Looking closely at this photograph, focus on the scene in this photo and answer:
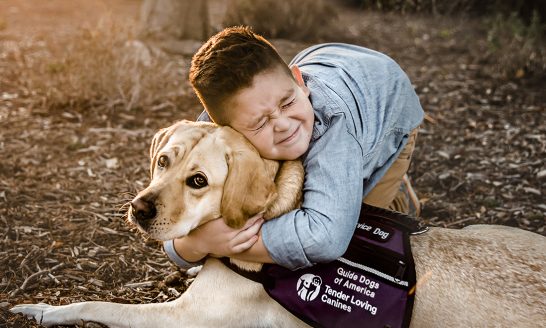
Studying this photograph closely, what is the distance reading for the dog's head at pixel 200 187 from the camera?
9.36 feet

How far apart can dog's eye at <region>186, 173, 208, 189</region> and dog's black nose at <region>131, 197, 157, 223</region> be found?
0.21 m

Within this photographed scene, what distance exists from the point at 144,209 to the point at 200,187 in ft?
0.93

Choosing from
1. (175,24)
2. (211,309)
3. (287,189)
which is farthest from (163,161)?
(175,24)

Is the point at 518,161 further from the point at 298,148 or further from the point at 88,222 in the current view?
the point at 88,222

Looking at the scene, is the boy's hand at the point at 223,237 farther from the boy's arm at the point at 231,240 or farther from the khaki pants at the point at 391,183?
the khaki pants at the point at 391,183

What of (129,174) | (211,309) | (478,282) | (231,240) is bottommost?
(129,174)

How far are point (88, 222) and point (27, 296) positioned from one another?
3.10 feet

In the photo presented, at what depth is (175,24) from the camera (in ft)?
27.6

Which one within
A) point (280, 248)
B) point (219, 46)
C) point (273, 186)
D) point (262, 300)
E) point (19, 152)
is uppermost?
point (219, 46)

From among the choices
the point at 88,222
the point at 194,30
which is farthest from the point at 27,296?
the point at 194,30

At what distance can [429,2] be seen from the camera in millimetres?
8836

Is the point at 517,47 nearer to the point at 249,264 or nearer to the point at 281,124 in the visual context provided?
the point at 281,124

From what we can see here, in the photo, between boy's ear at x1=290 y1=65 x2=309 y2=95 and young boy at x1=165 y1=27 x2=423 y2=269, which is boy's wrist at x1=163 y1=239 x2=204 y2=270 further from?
boy's ear at x1=290 y1=65 x2=309 y2=95

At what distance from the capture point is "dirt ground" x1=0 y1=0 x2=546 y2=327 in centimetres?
397
